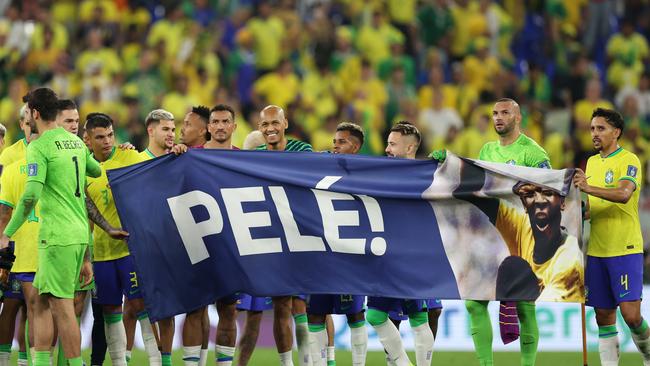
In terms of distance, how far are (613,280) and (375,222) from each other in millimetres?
2095

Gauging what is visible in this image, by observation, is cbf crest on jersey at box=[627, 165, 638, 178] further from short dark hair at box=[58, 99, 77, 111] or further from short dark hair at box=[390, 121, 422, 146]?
short dark hair at box=[58, 99, 77, 111]

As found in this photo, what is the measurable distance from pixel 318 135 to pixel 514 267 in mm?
8150

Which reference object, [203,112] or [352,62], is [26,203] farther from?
[352,62]

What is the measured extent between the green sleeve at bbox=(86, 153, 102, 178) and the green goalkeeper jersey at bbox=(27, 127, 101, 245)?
189 mm

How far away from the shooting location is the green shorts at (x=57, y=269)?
8.77 meters

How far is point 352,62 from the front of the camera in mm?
18531

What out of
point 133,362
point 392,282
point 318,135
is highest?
point 318,135

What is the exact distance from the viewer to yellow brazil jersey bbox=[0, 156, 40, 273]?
31.1 feet

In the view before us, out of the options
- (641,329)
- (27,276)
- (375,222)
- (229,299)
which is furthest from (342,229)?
(641,329)

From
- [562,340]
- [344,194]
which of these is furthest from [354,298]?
[562,340]

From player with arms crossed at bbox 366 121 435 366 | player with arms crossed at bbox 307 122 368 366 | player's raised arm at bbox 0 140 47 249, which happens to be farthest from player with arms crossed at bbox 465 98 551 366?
player's raised arm at bbox 0 140 47 249

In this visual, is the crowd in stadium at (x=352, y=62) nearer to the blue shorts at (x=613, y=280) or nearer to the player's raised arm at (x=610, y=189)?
the blue shorts at (x=613, y=280)

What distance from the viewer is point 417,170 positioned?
9.51m

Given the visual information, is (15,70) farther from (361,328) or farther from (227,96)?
(361,328)
